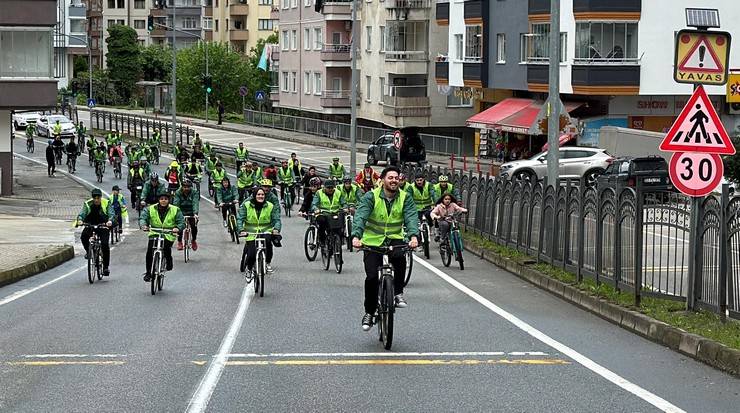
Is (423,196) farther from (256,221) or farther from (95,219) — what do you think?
(95,219)

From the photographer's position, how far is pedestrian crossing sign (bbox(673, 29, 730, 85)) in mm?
14102

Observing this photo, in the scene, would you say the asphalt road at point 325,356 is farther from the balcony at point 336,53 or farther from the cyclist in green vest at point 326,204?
the balcony at point 336,53

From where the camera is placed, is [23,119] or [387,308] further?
[23,119]

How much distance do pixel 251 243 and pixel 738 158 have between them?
2760 cm

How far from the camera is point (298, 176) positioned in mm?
42375

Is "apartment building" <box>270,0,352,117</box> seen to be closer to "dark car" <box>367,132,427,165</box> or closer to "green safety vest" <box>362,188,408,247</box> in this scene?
"dark car" <box>367,132,427,165</box>

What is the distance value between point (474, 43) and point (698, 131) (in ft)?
171

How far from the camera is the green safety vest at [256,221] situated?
1997 centimetres

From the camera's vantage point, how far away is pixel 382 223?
13.7 m

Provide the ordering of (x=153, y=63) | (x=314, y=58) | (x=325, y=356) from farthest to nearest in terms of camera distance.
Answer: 1. (x=153, y=63)
2. (x=314, y=58)
3. (x=325, y=356)

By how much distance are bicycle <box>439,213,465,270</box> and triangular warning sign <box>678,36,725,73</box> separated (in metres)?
9.66

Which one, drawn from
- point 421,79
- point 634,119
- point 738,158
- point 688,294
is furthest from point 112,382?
point 421,79

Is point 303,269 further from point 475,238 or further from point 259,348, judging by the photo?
point 259,348

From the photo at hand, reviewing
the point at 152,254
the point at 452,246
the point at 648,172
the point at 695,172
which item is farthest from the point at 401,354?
the point at 648,172
